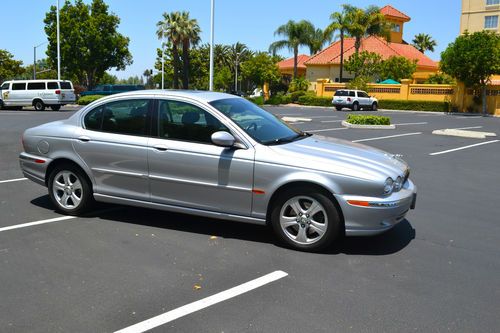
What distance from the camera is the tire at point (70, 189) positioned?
249 inches

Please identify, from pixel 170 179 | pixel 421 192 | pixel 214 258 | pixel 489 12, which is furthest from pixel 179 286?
pixel 489 12

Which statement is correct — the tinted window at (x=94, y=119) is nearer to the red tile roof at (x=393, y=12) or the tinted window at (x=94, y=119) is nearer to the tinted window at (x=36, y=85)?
the tinted window at (x=36, y=85)

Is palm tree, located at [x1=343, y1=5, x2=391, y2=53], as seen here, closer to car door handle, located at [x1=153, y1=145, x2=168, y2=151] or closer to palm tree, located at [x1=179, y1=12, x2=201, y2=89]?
palm tree, located at [x1=179, y1=12, x2=201, y2=89]

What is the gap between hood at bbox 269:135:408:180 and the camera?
201 inches

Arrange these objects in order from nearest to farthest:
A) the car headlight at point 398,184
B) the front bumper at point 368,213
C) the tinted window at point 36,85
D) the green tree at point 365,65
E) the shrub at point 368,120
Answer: the front bumper at point 368,213, the car headlight at point 398,184, the shrub at point 368,120, the tinted window at point 36,85, the green tree at point 365,65


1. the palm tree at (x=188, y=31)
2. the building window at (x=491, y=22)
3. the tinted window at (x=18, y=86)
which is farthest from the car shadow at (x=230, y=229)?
the building window at (x=491, y=22)

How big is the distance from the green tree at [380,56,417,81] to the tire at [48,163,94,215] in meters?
45.5

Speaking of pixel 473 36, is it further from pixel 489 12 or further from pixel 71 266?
pixel 71 266

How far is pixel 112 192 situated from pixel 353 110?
3524 cm

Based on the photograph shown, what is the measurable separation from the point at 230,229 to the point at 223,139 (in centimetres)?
125

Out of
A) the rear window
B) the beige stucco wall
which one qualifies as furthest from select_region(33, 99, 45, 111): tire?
the beige stucco wall

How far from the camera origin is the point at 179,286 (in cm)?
432

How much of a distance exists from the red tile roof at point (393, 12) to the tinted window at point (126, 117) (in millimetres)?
60340

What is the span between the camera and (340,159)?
5258 mm
